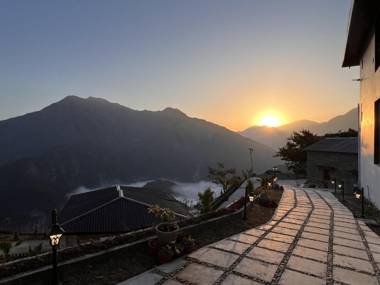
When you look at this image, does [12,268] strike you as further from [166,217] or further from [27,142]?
[27,142]

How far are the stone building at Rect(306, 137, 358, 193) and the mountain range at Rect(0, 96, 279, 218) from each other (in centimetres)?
9260

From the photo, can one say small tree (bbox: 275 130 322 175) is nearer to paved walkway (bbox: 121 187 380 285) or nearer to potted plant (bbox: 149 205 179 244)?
paved walkway (bbox: 121 187 380 285)

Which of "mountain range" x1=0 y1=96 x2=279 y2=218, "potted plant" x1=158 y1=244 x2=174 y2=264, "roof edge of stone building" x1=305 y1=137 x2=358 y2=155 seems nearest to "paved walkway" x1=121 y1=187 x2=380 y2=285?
"potted plant" x1=158 y1=244 x2=174 y2=264

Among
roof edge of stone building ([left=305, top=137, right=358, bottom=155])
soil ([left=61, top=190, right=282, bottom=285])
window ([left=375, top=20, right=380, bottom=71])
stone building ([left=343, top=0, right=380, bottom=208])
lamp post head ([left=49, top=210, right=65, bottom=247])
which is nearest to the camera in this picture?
lamp post head ([left=49, top=210, right=65, bottom=247])

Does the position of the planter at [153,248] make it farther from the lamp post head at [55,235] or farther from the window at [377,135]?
the window at [377,135]

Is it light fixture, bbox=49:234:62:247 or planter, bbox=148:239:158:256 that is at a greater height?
light fixture, bbox=49:234:62:247

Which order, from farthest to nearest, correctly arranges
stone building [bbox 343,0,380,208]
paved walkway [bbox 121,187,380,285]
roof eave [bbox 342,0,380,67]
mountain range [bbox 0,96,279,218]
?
1. mountain range [bbox 0,96,279,218]
2. stone building [bbox 343,0,380,208]
3. roof eave [bbox 342,0,380,67]
4. paved walkway [bbox 121,187,380,285]

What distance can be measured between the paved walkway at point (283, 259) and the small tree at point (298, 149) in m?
36.8

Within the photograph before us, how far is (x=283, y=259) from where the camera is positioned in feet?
21.4

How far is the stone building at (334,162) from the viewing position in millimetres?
27594

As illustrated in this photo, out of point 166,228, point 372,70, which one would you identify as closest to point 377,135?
point 372,70

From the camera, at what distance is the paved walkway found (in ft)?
18.0

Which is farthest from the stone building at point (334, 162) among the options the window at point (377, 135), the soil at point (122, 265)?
the soil at point (122, 265)

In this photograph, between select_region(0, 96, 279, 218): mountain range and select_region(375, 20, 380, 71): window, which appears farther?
select_region(0, 96, 279, 218): mountain range
